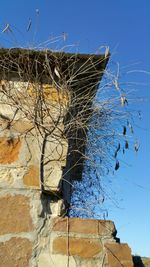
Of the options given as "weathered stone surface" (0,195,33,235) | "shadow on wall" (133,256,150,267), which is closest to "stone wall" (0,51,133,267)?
"weathered stone surface" (0,195,33,235)

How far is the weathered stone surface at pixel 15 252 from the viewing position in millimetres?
2340

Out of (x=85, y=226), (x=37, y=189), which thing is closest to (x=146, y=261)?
(x=85, y=226)

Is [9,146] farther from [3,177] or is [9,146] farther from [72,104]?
[72,104]

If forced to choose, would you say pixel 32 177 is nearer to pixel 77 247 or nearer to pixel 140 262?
pixel 77 247

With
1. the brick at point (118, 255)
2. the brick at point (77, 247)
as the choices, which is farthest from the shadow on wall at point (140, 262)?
the brick at point (77, 247)

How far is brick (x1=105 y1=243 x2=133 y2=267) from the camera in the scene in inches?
92.1

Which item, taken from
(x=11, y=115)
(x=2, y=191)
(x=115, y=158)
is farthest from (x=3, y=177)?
(x=115, y=158)

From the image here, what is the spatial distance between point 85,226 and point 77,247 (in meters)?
0.14

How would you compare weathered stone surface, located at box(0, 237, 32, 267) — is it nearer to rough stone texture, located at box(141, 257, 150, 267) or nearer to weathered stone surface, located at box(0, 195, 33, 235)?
weathered stone surface, located at box(0, 195, 33, 235)

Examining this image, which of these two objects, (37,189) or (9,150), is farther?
(9,150)

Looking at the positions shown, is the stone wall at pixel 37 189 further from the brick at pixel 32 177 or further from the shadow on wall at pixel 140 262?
the shadow on wall at pixel 140 262

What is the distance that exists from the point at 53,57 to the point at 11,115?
54 centimetres

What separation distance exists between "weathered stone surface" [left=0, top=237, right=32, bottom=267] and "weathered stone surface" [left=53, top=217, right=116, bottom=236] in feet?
0.71

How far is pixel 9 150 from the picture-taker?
106 inches
